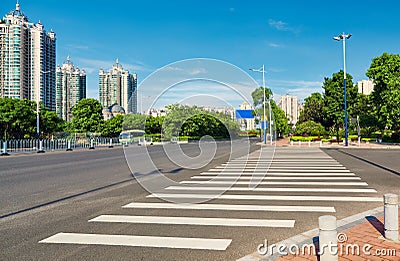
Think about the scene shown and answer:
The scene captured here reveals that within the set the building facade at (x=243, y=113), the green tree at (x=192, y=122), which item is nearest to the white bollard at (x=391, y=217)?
the green tree at (x=192, y=122)

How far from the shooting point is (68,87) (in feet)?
330

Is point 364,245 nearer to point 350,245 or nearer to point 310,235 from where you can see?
point 350,245

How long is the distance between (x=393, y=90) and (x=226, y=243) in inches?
1348

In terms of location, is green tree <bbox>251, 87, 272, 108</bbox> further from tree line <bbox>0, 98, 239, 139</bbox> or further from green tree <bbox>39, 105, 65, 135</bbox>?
green tree <bbox>39, 105, 65, 135</bbox>

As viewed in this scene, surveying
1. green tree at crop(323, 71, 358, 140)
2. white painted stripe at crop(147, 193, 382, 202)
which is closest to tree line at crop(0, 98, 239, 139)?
white painted stripe at crop(147, 193, 382, 202)

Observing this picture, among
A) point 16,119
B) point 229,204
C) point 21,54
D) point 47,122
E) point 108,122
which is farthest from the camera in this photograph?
point 108,122

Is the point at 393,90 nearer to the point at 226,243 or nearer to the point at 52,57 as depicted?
the point at 226,243

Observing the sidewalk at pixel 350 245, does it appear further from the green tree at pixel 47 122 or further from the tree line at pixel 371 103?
the green tree at pixel 47 122

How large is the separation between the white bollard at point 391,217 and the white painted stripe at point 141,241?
→ 2012mm

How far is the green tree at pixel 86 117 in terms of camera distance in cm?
4978

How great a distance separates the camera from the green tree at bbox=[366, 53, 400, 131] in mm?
32688

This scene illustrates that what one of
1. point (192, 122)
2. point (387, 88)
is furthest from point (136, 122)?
point (387, 88)

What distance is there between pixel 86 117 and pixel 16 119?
46.8 ft

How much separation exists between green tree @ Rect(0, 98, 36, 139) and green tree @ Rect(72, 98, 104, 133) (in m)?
11.5
